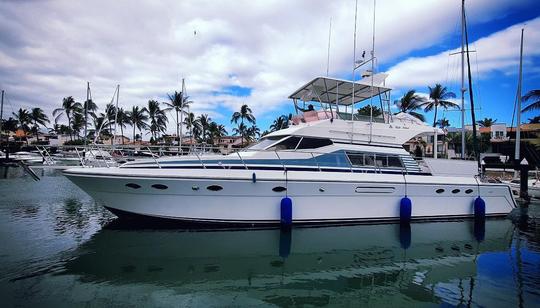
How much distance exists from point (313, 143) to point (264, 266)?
4.60 m

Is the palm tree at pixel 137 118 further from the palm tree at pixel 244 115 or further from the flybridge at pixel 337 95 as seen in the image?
the flybridge at pixel 337 95

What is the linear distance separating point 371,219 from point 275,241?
3.46m

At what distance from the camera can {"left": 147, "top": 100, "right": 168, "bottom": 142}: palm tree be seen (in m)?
55.4

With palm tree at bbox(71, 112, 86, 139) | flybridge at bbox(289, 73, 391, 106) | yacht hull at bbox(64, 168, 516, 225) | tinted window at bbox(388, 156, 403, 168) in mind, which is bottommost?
yacht hull at bbox(64, 168, 516, 225)

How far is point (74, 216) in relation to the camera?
10617 millimetres

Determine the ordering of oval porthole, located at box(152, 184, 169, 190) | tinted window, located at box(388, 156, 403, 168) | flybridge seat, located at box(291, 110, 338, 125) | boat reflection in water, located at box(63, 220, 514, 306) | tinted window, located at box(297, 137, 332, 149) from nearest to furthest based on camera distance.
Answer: boat reflection in water, located at box(63, 220, 514, 306)
oval porthole, located at box(152, 184, 169, 190)
tinted window, located at box(297, 137, 332, 149)
tinted window, located at box(388, 156, 403, 168)
flybridge seat, located at box(291, 110, 338, 125)

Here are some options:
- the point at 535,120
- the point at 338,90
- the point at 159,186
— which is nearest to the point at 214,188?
the point at 159,186

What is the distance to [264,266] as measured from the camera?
251 inches

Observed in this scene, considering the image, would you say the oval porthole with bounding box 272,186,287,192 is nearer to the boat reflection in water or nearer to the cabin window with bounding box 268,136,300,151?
the boat reflection in water

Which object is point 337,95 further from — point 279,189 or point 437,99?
point 437,99

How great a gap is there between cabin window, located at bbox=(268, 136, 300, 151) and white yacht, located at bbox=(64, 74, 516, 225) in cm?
3

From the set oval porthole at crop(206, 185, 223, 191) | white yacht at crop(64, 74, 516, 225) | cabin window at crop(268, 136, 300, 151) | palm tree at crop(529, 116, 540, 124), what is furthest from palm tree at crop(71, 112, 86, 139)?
palm tree at crop(529, 116, 540, 124)

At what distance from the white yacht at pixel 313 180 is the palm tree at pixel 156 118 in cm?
4907

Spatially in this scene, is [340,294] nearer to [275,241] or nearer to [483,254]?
[275,241]
